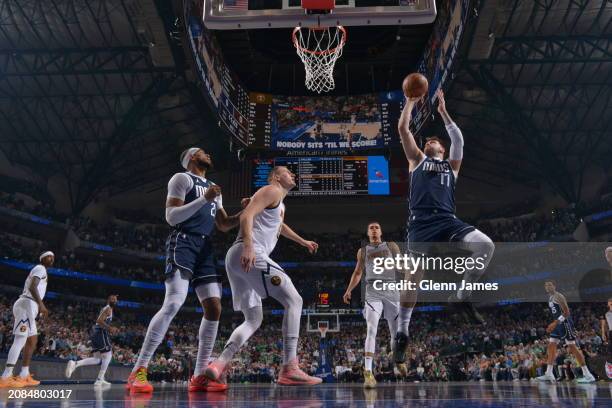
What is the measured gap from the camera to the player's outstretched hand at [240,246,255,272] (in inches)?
185

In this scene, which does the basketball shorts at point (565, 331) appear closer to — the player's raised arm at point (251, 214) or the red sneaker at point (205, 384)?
the red sneaker at point (205, 384)

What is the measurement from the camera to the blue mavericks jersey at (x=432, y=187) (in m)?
5.57

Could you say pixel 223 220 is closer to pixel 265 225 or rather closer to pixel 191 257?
pixel 191 257

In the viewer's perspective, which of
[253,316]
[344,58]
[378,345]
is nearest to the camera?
[253,316]

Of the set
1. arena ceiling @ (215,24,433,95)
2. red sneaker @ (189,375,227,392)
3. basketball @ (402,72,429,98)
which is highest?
arena ceiling @ (215,24,433,95)

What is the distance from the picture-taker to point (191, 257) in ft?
18.3

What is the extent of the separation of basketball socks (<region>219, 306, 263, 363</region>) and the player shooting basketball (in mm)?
1640

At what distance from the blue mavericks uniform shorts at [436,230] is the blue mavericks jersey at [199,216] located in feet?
7.15

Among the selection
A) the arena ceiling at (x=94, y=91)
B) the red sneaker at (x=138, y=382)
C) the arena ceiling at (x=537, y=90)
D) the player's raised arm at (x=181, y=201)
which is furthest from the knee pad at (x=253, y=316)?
the arena ceiling at (x=94, y=91)

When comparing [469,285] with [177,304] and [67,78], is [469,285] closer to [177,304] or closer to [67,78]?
[177,304]

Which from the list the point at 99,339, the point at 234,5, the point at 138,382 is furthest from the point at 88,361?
the point at 234,5

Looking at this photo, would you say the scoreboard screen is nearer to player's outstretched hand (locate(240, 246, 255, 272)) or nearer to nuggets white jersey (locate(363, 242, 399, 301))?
nuggets white jersey (locate(363, 242, 399, 301))

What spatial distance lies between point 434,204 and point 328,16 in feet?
12.6

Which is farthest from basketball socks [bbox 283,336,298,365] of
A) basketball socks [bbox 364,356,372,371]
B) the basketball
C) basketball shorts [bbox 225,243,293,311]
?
basketball socks [bbox 364,356,372,371]
